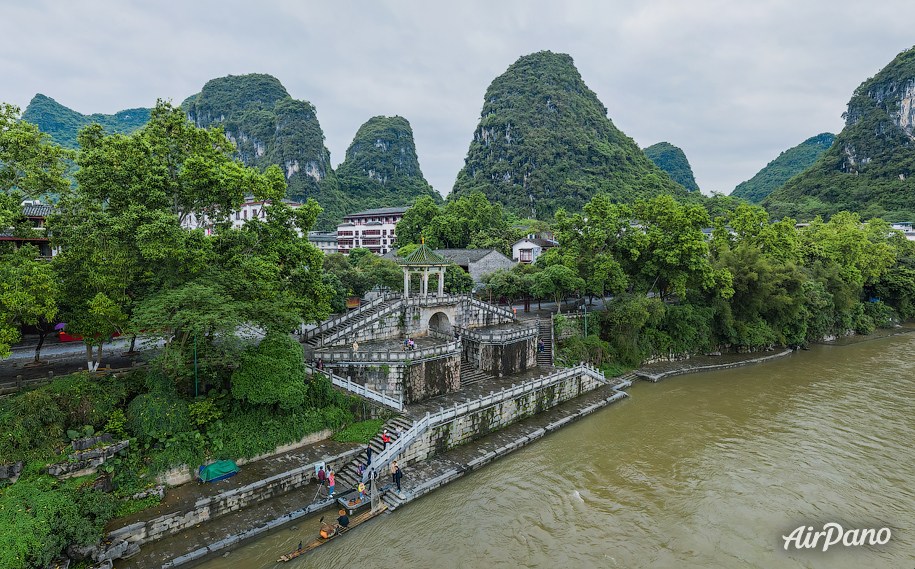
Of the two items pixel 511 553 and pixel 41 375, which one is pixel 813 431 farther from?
pixel 41 375

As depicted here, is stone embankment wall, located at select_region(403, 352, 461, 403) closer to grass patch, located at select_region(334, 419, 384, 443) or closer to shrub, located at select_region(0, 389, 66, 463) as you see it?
grass patch, located at select_region(334, 419, 384, 443)

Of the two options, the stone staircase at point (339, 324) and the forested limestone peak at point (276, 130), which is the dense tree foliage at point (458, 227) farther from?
the forested limestone peak at point (276, 130)

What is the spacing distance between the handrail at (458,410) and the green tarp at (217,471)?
17.1 feet

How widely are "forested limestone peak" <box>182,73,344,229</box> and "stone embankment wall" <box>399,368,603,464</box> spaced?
291 ft

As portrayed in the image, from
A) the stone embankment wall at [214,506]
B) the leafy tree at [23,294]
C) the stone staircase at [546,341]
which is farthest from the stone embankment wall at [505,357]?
the leafy tree at [23,294]

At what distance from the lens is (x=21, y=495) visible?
14156 millimetres

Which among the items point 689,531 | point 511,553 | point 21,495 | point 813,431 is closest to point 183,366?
point 21,495

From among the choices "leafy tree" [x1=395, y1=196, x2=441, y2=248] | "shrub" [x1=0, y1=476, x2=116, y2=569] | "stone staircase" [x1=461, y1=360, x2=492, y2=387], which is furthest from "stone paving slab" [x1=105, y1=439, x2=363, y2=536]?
"leafy tree" [x1=395, y1=196, x2=441, y2=248]

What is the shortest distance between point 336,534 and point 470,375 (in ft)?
48.3

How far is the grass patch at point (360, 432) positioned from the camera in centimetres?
2078

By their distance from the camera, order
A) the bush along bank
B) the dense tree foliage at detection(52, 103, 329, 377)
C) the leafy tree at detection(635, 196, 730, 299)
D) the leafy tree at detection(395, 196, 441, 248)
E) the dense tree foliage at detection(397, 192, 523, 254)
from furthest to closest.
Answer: the leafy tree at detection(395, 196, 441, 248) < the dense tree foliage at detection(397, 192, 523, 254) < the leafy tree at detection(635, 196, 730, 299) < the dense tree foliage at detection(52, 103, 329, 377) < the bush along bank

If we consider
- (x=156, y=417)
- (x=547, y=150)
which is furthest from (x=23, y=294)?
(x=547, y=150)

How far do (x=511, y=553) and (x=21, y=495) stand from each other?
16.2m

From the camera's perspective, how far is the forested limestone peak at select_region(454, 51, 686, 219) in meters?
117
